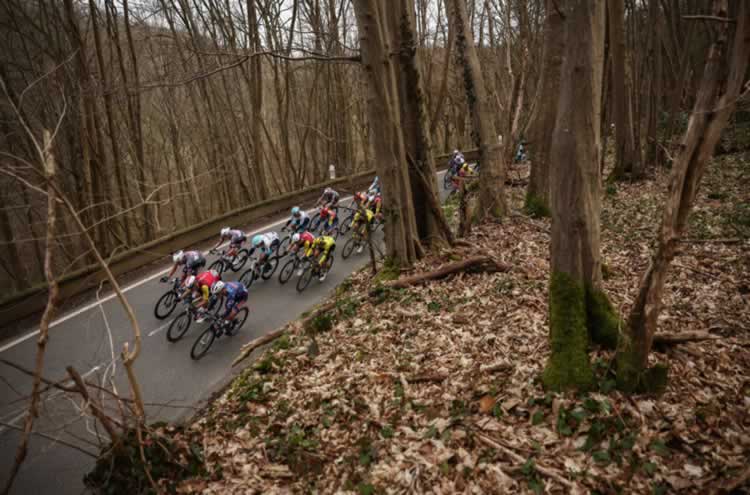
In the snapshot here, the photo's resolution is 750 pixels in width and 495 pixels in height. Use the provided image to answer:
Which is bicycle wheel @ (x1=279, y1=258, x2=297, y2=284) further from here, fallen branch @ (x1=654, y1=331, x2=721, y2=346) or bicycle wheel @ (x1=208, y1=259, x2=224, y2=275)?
fallen branch @ (x1=654, y1=331, x2=721, y2=346)

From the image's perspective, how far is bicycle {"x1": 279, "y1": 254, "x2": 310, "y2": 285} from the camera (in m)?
11.5

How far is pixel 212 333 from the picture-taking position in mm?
8664

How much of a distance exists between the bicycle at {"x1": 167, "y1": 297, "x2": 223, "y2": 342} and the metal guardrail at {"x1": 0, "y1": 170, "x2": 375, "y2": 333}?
1334 mm

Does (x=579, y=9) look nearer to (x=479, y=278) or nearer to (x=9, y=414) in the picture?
(x=479, y=278)

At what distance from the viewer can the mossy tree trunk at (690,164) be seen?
296 centimetres

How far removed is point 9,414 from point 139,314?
3291 mm

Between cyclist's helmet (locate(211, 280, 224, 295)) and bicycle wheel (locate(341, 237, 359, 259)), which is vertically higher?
cyclist's helmet (locate(211, 280, 224, 295))

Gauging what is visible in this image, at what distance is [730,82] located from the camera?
3008 mm

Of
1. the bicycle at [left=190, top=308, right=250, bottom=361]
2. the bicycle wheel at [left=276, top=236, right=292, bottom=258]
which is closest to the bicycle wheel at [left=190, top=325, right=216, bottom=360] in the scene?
the bicycle at [left=190, top=308, right=250, bottom=361]

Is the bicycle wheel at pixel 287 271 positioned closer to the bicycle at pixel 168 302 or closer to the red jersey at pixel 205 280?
the bicycle at pixel 168 302

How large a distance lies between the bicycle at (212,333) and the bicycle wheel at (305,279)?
Result: 210cm

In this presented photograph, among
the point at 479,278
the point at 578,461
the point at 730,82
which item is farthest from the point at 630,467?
the point at 479,278

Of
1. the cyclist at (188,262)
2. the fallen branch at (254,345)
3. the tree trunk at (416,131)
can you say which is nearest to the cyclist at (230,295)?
the fallen branch at (254,345)

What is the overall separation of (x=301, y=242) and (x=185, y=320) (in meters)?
3.33
